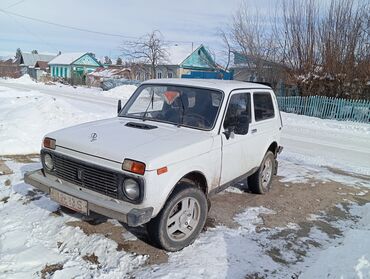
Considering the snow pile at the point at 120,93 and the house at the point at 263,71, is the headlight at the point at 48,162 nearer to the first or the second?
the house at the point at 263,71

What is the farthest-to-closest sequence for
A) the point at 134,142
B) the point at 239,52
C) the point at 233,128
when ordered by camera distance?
the point at 239,52
the point at 233,128
the point at 134,142

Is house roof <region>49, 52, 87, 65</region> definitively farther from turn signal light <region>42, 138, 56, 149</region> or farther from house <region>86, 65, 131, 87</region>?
turn signal light <region>42, 138, 56, 149</region>

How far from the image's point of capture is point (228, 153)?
4.48 metres

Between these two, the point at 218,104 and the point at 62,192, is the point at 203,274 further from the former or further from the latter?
the point at 218,104

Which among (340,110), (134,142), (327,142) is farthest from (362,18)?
(134,142)

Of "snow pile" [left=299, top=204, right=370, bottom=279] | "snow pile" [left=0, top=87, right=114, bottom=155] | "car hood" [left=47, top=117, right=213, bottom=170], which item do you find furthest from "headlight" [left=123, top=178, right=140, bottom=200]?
"snow pile" [left=0, top=87, right=114, bottom=155]

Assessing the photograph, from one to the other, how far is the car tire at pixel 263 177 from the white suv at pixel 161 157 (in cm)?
44

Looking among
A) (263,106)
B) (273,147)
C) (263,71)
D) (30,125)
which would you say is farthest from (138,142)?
(263,71)

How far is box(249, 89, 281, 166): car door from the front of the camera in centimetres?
527

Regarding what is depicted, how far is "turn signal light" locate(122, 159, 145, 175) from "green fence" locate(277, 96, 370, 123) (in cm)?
1750

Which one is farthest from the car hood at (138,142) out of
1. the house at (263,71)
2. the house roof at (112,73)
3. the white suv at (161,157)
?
the house roof at (112,73)

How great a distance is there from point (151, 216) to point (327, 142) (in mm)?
10325

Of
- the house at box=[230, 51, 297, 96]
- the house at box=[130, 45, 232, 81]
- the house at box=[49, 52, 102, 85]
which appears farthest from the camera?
the house at box=[49, 52, 102, 85]

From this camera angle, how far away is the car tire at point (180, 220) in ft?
11.8
